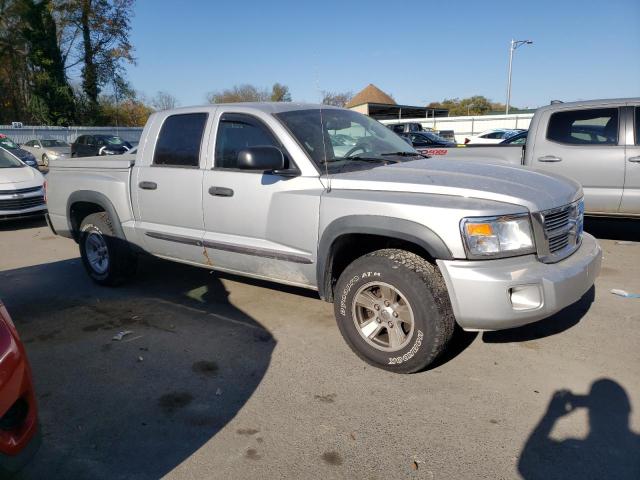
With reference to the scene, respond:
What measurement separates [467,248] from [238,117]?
2287mm

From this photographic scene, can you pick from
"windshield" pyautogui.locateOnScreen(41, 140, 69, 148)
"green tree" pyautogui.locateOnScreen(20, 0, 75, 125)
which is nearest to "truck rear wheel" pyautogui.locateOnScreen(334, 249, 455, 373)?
"windshield" pyautogui.locateOnScreen(41, 140, 69, 148)

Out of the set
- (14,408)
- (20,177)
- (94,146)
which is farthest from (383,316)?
(94,146)

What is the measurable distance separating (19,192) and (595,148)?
9.35m

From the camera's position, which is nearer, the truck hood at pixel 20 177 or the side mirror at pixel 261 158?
the side mirror at pixel 261 158

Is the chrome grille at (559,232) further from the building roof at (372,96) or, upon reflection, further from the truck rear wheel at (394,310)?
the building roof at (372,96)

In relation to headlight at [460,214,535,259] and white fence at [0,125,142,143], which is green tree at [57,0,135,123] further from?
headlight at [460,214,535,259]

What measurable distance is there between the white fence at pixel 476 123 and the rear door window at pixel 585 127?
28157 mm

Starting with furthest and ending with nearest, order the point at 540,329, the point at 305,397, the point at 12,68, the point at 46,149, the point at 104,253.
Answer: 1. the point at 12,68
2. the point at 46,149
3. the point at 104,253
4. the point at 540,329
5. the point at 305,397

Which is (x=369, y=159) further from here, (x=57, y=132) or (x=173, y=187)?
(x=57, y=132)

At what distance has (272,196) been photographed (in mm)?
3732

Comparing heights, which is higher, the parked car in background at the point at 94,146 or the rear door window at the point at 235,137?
the rear door window at the point at 235,137

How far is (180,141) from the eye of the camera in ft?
14.7

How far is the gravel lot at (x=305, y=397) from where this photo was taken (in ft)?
8.15

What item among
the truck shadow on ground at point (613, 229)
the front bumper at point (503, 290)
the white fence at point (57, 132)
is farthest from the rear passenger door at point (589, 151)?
the white fence at point (57, 132)
